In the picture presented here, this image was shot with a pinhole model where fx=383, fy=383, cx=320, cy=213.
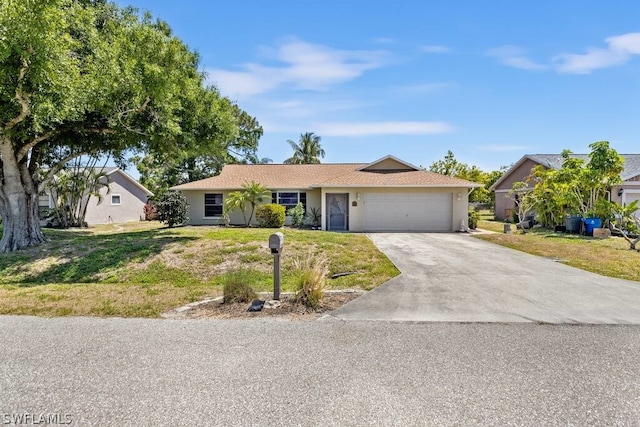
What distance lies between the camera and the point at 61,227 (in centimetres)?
2252

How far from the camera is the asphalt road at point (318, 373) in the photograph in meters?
3.21

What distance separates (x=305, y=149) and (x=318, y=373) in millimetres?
40771

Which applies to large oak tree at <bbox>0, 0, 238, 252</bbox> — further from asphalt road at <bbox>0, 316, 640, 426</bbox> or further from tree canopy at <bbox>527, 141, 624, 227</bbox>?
tree canopy at <bbox>527, 141, 624, 227</bbox>

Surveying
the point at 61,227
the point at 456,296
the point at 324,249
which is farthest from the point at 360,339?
the point at 61,227

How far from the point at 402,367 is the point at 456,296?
3.76 metres

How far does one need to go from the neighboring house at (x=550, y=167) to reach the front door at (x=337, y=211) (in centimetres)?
997

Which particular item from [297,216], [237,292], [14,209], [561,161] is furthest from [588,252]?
[14,209]

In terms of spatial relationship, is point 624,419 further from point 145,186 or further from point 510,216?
point 145,186

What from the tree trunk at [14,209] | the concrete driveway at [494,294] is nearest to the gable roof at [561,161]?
the concrete driveway at [494,294]

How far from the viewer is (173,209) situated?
20.4m

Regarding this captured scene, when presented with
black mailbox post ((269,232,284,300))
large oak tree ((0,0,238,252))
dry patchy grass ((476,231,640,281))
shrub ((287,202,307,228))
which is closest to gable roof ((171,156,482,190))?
shrub ((287,202,307,228))

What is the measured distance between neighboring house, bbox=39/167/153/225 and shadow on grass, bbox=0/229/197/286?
48.3 feet

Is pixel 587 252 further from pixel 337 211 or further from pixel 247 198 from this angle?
pixel 247 198

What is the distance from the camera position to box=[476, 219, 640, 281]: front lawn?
10.4 metres
